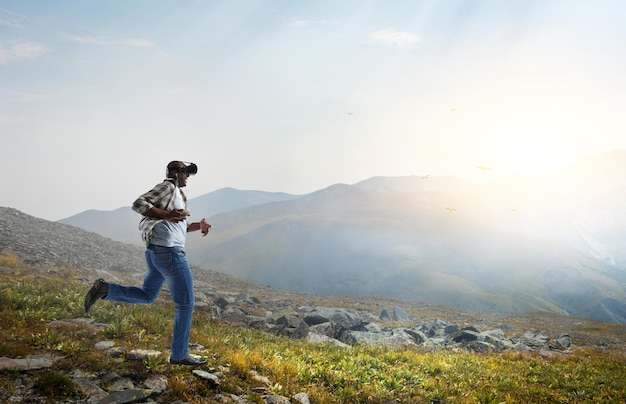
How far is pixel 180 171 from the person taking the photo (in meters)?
7.15

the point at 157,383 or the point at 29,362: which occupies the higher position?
the point at 29,362

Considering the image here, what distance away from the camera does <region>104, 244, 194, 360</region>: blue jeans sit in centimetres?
665

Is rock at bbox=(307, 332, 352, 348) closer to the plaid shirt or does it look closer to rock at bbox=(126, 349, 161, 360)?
rock at bbox=(126, 349, 161, 360)

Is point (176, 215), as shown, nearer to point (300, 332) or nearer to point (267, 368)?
point (267, 368)

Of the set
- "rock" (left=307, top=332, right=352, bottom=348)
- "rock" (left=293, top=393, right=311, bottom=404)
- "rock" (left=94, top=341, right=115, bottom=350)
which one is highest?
"rock" (left=94, top=341, right=115, bottom=350)

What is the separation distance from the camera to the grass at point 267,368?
22.7 feet

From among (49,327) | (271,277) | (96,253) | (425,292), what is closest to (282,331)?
(49,327)

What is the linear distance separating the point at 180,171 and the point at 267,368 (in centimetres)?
445

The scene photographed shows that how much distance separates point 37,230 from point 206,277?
18808 mm

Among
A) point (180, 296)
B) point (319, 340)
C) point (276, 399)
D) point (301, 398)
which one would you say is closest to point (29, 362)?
point (180, 296)

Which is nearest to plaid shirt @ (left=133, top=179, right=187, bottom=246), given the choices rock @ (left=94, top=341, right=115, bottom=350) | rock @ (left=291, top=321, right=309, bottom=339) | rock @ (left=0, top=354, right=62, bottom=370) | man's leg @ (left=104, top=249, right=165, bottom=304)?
man's leg @ (left=104, top=249, right=165, bottom=304)

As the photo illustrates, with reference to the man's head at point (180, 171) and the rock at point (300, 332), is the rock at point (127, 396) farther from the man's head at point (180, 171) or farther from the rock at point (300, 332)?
the rock at point (300, 332)

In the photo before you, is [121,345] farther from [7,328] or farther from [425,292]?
[425,292]

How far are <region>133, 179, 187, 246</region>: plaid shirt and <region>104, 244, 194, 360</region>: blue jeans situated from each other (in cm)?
31
